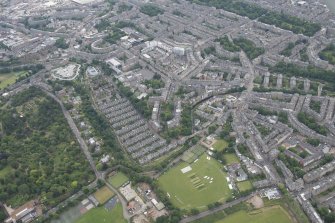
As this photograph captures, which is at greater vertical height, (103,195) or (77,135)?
(103,195)

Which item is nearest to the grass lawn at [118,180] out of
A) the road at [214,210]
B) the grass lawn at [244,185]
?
the road at [214,210]

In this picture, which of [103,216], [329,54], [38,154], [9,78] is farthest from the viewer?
[9,78]

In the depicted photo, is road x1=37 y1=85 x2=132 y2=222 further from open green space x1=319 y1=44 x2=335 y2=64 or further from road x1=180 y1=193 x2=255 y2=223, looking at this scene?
open green space x1=319 y1=44 x2=335 y2=64

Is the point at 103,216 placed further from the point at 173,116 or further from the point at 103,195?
the point at 173,116

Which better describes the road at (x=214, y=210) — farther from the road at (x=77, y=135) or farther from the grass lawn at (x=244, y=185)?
the road at (x=77, y=135)

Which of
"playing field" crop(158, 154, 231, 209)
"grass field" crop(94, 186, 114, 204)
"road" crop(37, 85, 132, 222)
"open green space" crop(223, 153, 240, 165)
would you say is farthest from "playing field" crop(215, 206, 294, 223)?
"grass field" crop(94, 186, 114, 204)

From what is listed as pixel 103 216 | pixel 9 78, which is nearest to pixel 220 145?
Answer: pixel 103 216
